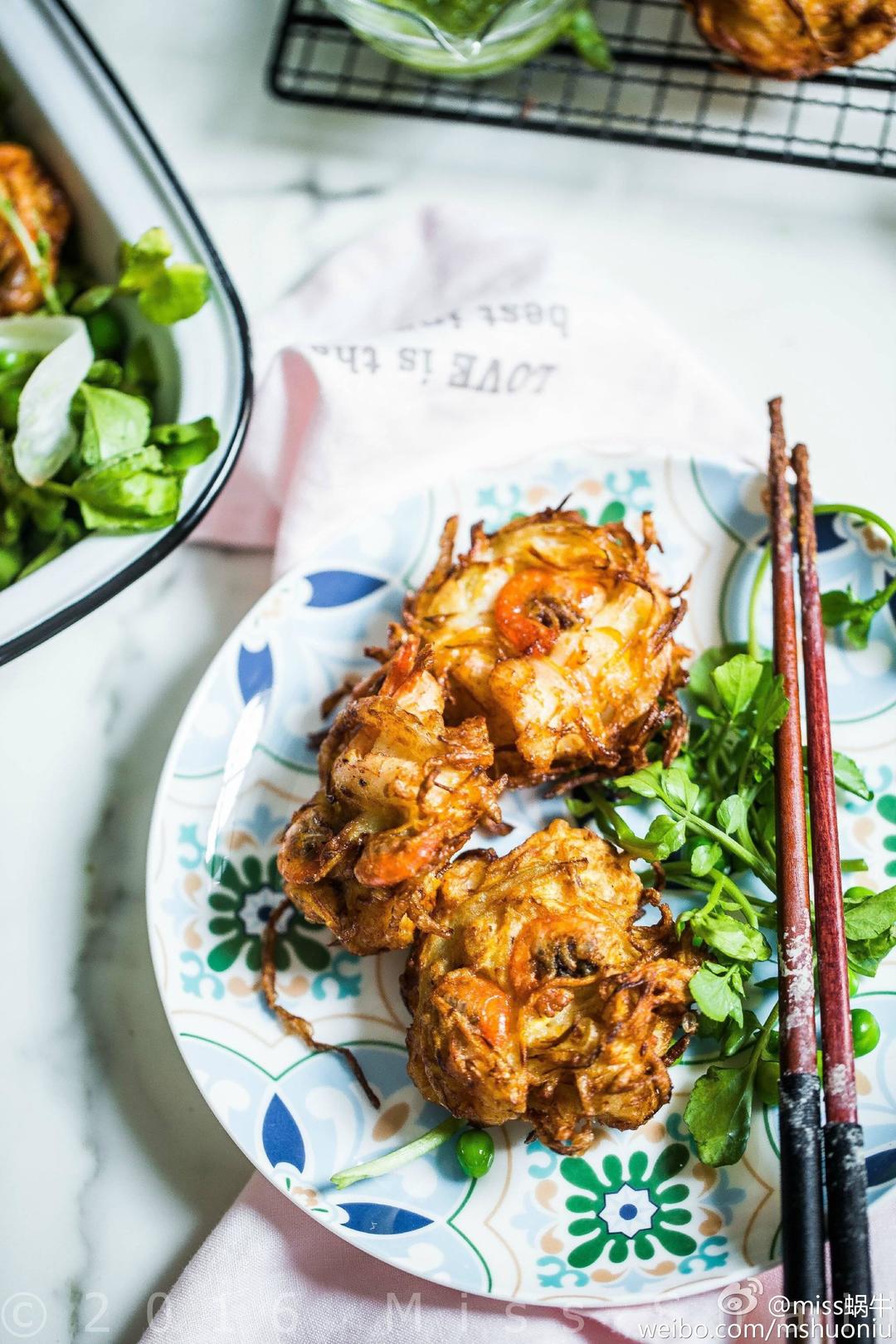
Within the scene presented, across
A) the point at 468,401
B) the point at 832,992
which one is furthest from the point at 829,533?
the point at 832,992

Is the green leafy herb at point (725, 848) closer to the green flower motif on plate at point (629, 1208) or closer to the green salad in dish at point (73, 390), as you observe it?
the green flower motif on plate at point (629, 1208)

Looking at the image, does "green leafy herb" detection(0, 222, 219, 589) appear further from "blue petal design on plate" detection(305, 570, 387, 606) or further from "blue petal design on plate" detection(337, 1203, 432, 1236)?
"blue petal design on plate" detection(337, 1203, 432, 1236)

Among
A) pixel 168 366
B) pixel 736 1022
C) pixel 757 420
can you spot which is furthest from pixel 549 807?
pixel 168 366

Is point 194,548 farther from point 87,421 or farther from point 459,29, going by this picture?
point 459,29

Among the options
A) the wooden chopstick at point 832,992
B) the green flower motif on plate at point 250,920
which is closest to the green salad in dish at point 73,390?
the green flower motif on plate at point 250,920

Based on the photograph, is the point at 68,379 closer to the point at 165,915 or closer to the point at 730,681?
the point at 165,915
